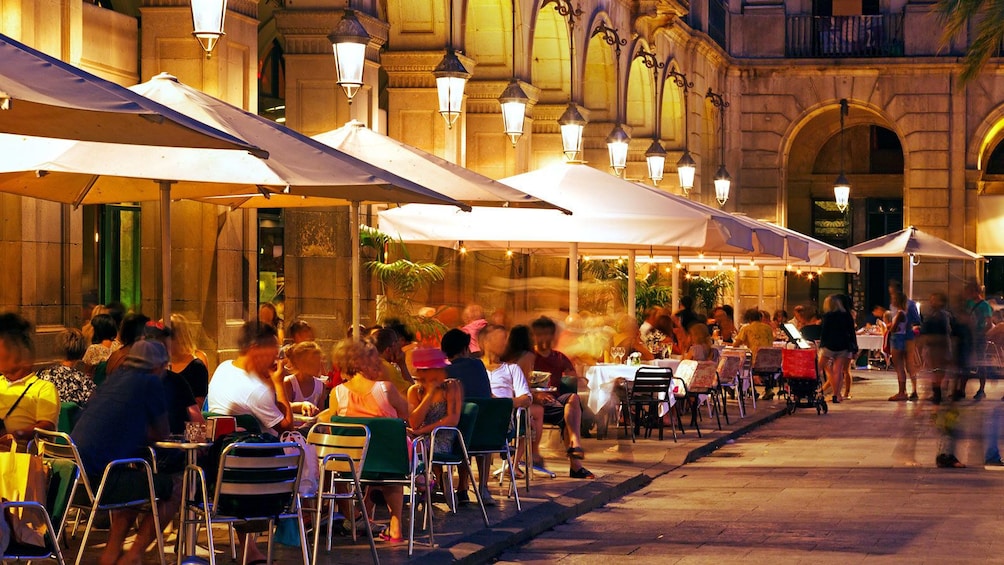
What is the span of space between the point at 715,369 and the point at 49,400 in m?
10.6

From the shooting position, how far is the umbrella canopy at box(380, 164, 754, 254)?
14.4 m

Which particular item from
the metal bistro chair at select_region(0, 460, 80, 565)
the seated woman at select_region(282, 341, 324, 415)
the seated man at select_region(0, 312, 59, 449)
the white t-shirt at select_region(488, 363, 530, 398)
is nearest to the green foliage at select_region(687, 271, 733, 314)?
the white t-shirt at select_region(488, 363, 530, 398)

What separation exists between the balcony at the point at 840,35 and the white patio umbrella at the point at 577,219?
25457mm

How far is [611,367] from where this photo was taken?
16.2 metres

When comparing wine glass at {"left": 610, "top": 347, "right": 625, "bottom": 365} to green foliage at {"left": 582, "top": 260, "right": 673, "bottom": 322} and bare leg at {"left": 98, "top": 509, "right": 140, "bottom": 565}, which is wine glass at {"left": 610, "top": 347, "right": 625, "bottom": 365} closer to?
bare leg at {"left": 98, "top": 509, "right": 140, "bottom": 565}

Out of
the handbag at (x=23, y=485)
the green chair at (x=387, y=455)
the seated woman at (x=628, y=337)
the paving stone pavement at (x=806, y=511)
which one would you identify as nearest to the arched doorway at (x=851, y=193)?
the seated woman at (x=628, y=337)

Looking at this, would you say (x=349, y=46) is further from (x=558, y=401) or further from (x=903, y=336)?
(x=903, y=336)

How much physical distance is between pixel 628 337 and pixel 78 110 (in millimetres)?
11807

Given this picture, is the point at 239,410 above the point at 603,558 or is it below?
above

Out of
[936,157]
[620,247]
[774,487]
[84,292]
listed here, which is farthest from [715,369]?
[936,157]

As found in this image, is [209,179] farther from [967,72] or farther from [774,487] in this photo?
[967,72]

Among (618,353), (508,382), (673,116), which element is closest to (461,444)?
(508,382)

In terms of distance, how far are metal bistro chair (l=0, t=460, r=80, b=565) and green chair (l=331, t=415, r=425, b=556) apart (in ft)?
6.15

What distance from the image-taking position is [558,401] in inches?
537
